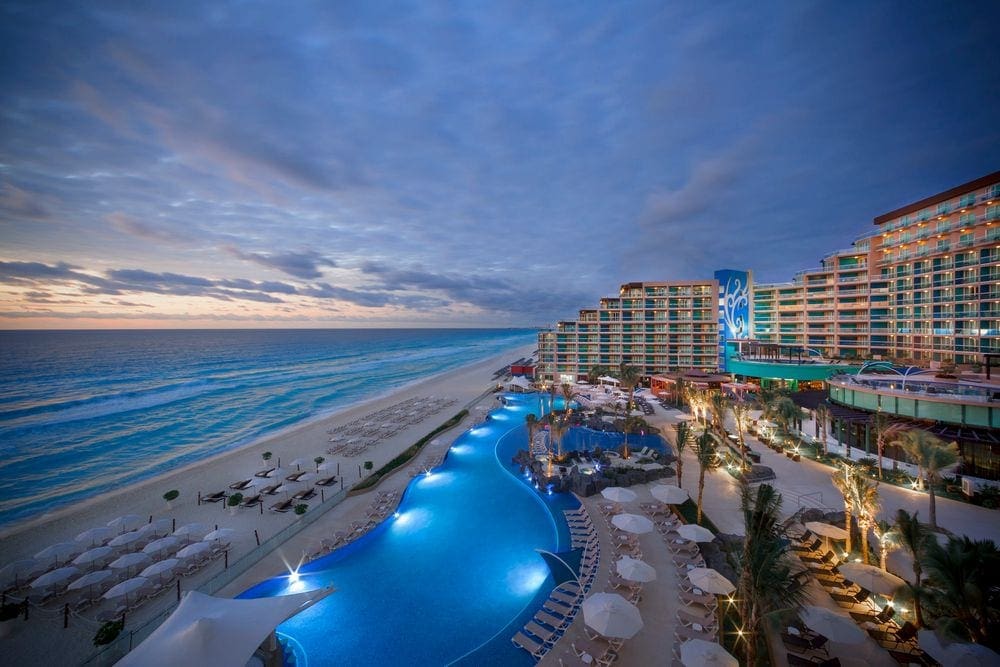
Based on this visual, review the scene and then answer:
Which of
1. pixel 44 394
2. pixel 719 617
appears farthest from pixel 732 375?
pixel 44 394

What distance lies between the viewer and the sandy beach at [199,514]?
14672 millimetres

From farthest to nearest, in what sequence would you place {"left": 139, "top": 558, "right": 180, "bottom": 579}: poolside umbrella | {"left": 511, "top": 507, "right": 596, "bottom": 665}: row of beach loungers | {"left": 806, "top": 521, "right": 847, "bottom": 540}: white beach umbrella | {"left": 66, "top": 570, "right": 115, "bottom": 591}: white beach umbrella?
{"left": 806, "top": 521, "right": 847, "bottom": 540}: white beach umbrella, {"left": 139, "top": 558, "right": 180, "bottom": 579}: poolside umbrella, {"left": 66, "top": 570, "right": 115, "bottom": 591}: white beach umbrella, {"left": 511, "top": 507, "right": 596, "bottom": 665}: row of beach loungers

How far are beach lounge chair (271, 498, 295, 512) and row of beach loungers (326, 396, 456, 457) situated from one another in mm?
9703

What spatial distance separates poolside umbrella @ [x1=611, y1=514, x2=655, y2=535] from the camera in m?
17.4

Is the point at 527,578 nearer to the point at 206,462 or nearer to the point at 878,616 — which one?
the point at 878,616

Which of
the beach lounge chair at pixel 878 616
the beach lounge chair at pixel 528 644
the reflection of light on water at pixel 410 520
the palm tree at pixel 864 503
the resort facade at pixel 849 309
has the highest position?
the resort facade at pixel 849 309

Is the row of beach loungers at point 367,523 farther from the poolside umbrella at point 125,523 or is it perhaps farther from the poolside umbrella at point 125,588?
the poolside umbrella at point 125,523

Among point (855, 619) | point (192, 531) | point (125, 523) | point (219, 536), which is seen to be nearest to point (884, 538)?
point (855, 619)

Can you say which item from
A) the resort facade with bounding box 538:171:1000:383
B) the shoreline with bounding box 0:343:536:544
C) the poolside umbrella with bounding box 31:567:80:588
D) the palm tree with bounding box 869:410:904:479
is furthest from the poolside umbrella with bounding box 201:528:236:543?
the resort facade with bounding box 538:171:1000:383

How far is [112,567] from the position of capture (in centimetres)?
1780

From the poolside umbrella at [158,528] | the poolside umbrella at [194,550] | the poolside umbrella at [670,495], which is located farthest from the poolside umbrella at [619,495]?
the poolside umbrella at [158,528]

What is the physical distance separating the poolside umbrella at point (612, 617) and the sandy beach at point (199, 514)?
568 inches

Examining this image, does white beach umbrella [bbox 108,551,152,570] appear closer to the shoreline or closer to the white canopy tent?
the white canopy tent

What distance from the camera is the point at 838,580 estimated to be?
15.4 meters
